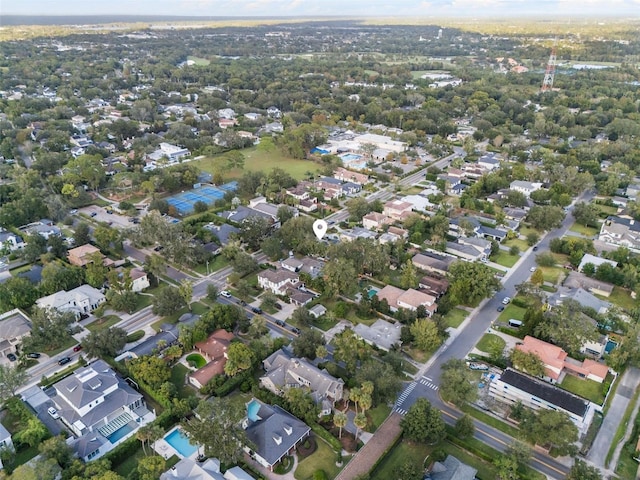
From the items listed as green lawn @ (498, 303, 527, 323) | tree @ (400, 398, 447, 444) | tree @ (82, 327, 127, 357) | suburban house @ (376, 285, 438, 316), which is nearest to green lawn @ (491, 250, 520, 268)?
green lawn @ (498, 303, 527, 323)

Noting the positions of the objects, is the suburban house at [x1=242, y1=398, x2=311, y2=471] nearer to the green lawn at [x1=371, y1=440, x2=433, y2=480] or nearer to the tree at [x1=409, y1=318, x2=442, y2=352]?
the green lawn at [x1=371, y1=440, x2=433, y2=480]

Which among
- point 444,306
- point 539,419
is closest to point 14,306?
point 444,306

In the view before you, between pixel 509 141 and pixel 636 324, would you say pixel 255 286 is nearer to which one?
pixel 636 324

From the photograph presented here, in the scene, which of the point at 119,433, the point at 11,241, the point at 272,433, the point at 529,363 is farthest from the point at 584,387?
the point at 11,241

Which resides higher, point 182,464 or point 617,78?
point 617,78

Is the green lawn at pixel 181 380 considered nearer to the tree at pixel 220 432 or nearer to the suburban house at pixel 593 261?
the tree at pixel 220 432
